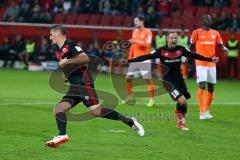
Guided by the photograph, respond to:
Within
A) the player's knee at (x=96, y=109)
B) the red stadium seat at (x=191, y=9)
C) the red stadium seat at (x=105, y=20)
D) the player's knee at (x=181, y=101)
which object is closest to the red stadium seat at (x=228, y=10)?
the red stadium seat at (x=191, y=9)

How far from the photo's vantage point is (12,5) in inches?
1484

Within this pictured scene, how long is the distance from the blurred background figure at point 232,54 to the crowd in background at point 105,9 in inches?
34.0

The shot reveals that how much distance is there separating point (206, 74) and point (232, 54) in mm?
13087

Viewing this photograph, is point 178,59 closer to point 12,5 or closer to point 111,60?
point 111,60

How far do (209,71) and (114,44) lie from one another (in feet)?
43.2

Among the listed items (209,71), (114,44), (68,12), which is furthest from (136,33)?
(68,12)

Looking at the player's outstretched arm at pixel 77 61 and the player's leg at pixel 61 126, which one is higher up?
the player's outstretched arm at pixel 77 61

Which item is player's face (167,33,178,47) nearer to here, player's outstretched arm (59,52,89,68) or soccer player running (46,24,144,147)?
soccer player running (46,24,144,147)

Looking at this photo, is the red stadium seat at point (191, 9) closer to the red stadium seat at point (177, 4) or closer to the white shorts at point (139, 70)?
the red stadium seat at point (177, 4)

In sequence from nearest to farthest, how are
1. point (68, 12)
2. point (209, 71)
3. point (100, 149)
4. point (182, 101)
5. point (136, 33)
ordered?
point (100, 149) < point (182, 101) < point (209, 71) < point (136, 33) < point (68, 12)

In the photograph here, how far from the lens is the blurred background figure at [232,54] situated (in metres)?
29.3

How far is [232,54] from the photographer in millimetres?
29656

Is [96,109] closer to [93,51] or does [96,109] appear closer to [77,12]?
[93,51]

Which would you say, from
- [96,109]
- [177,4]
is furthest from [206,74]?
[177,4]
